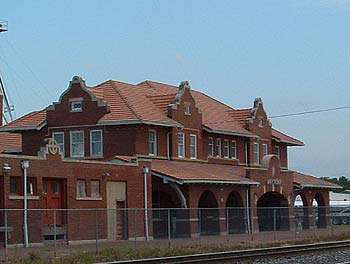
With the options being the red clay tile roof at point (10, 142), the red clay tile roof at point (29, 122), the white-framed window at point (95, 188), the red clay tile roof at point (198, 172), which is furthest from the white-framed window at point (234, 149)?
the white-framed window at point (95, 188)

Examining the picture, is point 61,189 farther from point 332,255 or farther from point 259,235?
point 332,255

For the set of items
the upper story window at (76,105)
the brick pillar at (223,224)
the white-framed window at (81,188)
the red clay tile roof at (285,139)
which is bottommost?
the brick pillar at (223,224)

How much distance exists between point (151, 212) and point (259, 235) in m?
8.08

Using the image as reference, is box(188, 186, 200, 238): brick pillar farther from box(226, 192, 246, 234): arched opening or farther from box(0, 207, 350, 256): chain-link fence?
box(226, 192, 246, 234): arched opening

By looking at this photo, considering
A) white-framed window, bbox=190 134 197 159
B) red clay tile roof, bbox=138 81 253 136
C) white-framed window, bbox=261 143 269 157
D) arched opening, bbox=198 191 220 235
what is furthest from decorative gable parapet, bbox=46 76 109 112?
white-framed window, bbox=261 143 269 157

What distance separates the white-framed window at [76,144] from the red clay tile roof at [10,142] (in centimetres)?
650

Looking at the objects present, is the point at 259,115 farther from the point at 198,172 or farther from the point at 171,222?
the point at 171,222

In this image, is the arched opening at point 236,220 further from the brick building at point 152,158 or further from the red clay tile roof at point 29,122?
the red clay tile roof at point 29,122

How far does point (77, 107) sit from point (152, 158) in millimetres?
5711

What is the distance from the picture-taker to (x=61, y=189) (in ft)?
148

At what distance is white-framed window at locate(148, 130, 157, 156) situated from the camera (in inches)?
2147

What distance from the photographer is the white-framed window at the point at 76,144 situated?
55.2 metres

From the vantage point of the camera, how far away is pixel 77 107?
55.2m

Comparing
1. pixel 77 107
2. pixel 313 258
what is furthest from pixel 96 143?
pixel 313 258
